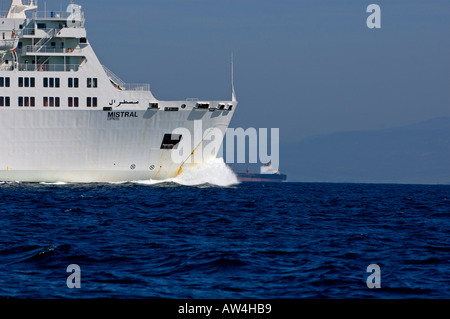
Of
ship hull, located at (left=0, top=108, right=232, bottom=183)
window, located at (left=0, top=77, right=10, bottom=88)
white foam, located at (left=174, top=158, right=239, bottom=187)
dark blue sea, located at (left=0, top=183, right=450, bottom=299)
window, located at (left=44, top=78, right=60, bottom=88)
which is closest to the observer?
dark blue sea, located at (left=0, top=183, right=450, bottom=299)

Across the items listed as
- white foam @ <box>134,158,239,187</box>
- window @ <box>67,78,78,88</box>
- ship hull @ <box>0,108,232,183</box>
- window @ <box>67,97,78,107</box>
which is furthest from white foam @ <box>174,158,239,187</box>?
window @ <box>67,78,78,88</box>

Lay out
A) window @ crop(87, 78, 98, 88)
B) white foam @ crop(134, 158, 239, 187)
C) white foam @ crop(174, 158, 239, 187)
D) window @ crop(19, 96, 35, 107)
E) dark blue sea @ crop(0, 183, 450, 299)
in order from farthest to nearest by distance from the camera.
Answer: white foam @ crop(174, 158, 239, 187) < white foam @ crop(134, 158, 239, 187) < window @ crop(87, 78, 98, 88) < window @ crop(19, 96, 35, 107) < dark blue sea @ crop(0, 183, 450, 299)

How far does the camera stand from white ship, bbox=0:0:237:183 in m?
50.2

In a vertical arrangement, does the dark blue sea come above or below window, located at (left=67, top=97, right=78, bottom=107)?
below

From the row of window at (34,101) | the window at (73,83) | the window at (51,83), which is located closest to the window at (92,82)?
the window at (73,83)

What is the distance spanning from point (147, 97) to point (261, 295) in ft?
125

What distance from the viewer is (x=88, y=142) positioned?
5050 centimetres

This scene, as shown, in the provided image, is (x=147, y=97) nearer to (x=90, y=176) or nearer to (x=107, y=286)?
(x=90, y=176)

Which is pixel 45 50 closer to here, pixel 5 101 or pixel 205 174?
pixel 5 101

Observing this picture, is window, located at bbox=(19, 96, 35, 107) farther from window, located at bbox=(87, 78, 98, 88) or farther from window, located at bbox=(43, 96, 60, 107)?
window, located at bbox=(87, 78, 98, 88)

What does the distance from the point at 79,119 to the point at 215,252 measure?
1286 inches

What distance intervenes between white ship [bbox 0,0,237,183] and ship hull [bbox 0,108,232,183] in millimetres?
74
